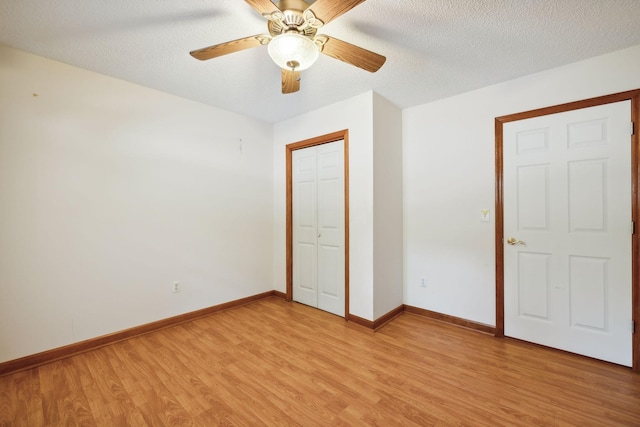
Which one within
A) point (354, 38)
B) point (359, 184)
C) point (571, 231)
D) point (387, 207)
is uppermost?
point (354, 38)

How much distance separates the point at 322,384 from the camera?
186 cm

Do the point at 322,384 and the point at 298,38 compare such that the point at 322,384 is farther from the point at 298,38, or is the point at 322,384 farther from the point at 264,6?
the point at 264,6

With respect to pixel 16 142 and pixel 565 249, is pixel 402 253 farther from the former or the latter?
pixel 16 142

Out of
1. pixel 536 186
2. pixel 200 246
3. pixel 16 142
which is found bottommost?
pixel 200 246

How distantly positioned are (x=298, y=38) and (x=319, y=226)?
2.17 meters

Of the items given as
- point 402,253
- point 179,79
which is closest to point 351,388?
point 402,253

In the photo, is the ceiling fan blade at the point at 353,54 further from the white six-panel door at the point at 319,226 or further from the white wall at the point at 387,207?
the white six-panel door at the point at 319,226

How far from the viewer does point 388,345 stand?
2.40 m

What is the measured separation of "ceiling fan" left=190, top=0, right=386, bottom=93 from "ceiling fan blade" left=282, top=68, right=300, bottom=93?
25cm

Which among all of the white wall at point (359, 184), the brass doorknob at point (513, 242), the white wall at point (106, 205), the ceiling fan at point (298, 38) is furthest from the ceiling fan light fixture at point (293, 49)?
the brass doorknob at point (513, 242)

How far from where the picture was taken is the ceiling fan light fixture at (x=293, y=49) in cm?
143

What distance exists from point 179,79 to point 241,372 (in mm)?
2614

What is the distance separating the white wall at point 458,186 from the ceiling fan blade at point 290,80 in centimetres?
173

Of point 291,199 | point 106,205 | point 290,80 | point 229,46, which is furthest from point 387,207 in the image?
point 106,205
